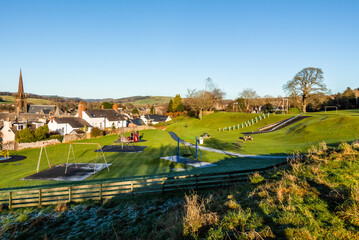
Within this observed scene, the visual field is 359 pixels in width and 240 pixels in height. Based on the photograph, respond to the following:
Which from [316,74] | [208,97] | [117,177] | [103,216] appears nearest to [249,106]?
[208,97]

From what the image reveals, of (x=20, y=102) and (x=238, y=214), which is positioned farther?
(x=20, y=102)

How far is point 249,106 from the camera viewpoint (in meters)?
91.5

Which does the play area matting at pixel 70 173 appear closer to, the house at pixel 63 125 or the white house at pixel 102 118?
the house at pixel 63 125

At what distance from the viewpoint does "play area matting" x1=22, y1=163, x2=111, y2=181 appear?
19547 mm

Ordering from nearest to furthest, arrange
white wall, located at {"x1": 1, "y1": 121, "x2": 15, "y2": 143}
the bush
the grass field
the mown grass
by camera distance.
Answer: the mown grass
the grass field
the bush
white wall, located at {"x1": 1, "y1": 121, "x2": 15, "y2": 143}

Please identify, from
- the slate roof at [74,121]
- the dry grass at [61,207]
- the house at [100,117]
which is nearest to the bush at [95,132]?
the slate roof at [74,121]

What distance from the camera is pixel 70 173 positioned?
21.0m

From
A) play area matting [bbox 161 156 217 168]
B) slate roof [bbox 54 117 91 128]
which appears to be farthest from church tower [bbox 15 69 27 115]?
play area matting [bbox 161 156 217 168]

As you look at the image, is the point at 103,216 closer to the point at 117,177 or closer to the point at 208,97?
the point at 117,177

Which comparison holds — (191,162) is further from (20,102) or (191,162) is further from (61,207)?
(20,102)

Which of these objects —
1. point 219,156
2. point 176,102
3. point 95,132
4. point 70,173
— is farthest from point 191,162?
point 176,102

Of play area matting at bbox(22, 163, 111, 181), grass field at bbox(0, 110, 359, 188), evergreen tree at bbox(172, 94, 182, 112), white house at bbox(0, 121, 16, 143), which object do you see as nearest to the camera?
play area matting at bbox(22, 163, 111, 181)

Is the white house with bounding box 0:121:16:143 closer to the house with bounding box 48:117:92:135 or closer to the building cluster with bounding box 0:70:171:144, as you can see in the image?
the building cluster with bounding box 0:70:171:144

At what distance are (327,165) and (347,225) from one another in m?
5.47
